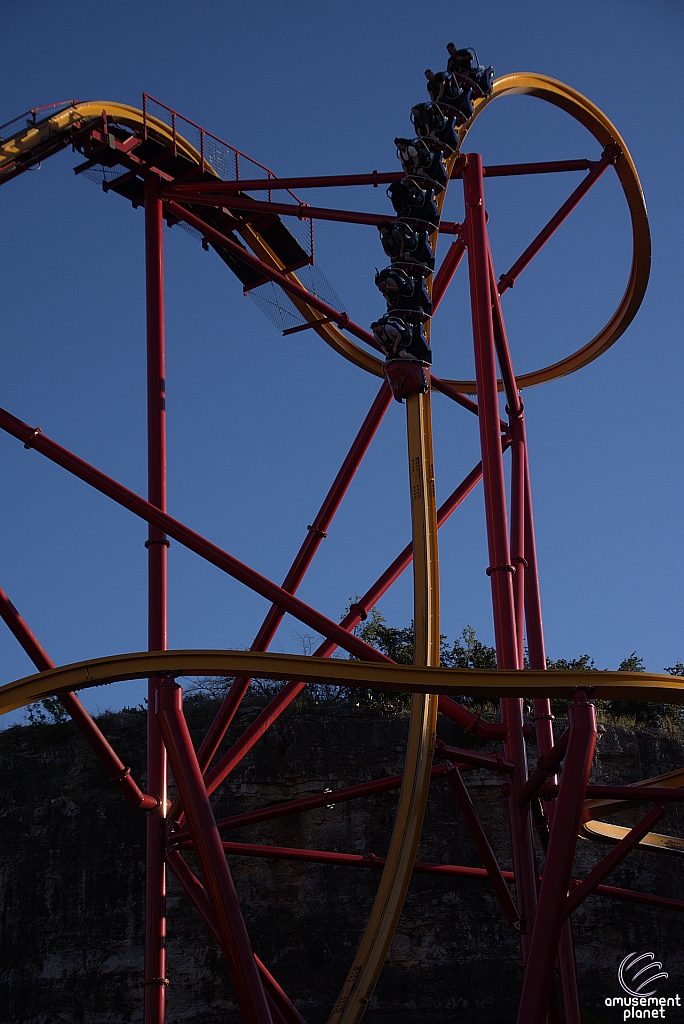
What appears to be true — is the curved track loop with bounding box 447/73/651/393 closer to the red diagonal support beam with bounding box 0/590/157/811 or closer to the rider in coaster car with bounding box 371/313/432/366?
the rider in coaster car with bounding box 371/313/432/366

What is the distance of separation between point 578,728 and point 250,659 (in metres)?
2.04

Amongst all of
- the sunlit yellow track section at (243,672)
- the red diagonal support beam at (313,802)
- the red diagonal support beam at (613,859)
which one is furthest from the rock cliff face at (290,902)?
the sunlit yellow track section at (243,672)

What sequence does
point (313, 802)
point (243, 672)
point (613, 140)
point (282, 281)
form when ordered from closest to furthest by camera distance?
point (243, 672), point (313, 802), point (282, 281), point (613, 140)

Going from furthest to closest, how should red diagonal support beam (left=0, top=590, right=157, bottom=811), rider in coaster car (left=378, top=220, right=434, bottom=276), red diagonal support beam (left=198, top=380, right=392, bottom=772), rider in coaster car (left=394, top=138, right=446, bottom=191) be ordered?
red diagonal support beam (left=198, top=380, right=392, bottom=772) < rider in coaster car (left=394, top=138, right=446, bottom=191) < rider in coaster car (left=378, top=220, right=434, bottom=276) < red diagonal support beam (left=0, top=590, right=157, bottom=811)

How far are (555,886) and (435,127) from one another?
6.87 metres

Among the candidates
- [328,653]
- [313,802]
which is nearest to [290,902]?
[328,653]

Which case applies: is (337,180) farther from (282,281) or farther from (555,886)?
(555,886)

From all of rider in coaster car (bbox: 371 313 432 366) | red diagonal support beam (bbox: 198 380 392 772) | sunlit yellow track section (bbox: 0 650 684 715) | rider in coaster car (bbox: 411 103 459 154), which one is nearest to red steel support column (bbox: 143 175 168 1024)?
sunlit yellow track section (bbox: 0 650 684 715)

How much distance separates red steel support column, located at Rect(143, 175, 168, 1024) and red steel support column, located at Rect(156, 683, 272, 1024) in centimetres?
71

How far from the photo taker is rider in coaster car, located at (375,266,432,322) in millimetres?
9539

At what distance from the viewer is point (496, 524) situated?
9414mm

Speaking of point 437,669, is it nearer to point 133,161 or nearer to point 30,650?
point 30,650

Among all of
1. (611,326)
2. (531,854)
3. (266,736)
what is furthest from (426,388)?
(266,736)

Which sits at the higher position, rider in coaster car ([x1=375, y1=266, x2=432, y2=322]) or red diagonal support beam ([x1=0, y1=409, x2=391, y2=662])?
rider in coaster car ([x1=375, y1=266, x2=432, y2=322])
